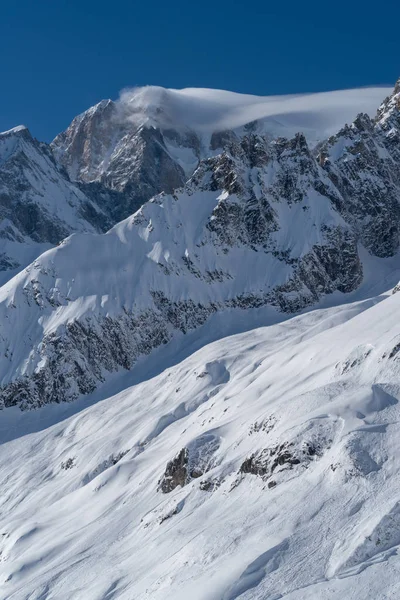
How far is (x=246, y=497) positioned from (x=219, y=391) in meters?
46.7

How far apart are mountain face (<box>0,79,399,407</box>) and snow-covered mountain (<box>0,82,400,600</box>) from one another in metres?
0.39

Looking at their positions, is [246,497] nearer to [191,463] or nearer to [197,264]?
[191,463]

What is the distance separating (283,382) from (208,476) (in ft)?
59.4

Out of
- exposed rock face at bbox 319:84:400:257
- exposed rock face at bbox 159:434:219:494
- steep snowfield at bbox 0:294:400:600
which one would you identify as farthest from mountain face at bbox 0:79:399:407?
exposed rock face at bbox 159:434:219:494

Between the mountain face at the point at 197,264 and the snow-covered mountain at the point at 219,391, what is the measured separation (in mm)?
386

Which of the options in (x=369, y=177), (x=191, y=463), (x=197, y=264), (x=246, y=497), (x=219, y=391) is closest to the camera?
(x=246, y=497)

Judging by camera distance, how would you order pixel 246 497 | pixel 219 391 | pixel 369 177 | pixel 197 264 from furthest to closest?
pixel 369 177, pixel 197 264, pixel 219 391, pixel 246 497

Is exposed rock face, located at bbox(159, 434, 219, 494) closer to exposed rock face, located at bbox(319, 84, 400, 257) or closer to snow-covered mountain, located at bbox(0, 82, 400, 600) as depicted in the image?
snow-covered mountain, located at bbox(0, 82, 400, 600)

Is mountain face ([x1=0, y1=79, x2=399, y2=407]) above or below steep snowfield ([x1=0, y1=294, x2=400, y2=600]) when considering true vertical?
above

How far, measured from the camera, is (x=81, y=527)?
62312mm

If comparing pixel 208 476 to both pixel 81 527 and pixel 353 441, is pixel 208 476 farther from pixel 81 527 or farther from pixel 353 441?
pixel 81 527

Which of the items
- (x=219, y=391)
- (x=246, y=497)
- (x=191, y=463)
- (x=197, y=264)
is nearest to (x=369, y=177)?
(x=197, y=264)

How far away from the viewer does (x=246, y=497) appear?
44094mm

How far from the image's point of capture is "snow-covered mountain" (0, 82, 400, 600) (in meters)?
37.7
